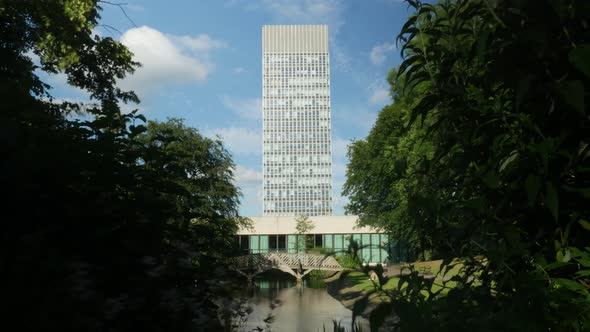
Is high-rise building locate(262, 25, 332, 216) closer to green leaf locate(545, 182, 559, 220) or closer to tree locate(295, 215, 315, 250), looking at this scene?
tree locate(295, 215, 315, 250)

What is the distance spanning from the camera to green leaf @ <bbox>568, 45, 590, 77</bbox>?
1.29m

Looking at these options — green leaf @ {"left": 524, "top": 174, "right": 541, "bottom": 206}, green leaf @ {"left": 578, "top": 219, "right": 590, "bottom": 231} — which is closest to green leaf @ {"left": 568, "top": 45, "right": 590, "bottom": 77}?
green leaf @ {"left": 524, "top": 174, "right": 541, "bottom": 206}

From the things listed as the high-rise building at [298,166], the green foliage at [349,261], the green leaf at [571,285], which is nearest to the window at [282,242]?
the green foliage at [349,261]

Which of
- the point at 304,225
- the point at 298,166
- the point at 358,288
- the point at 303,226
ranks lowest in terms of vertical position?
the point at 358,288

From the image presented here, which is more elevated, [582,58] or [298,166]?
Answer: [298,166]

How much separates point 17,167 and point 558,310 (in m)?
2.20

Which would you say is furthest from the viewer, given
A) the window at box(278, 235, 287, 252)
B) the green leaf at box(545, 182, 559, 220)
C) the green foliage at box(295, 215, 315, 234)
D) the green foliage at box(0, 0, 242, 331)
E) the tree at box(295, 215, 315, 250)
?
the window at box(278, 235, 287, 252)

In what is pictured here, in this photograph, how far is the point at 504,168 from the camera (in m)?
1.52

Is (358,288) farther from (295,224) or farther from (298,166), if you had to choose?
(298,166)

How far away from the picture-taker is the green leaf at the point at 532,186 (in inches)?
52.5

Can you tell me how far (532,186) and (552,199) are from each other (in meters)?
0.06

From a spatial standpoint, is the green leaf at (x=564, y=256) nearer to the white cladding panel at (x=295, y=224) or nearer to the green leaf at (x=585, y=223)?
the green leaf at (x=585, y=223)

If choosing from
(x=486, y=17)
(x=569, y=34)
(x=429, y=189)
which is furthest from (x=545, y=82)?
(x=429, y=189)

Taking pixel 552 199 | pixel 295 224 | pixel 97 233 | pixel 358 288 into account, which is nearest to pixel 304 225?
pixel 295 224
